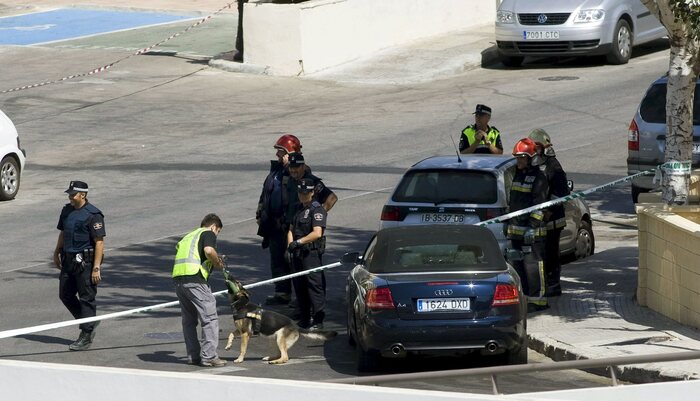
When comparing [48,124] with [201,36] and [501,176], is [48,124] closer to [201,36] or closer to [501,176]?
[201,36]

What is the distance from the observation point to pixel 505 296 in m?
12.3

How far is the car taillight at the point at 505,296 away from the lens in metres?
12.3

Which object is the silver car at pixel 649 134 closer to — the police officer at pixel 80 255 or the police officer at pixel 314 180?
the police officer at pixel 314 180

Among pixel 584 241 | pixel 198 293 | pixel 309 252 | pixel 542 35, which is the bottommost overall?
pixel 584 241

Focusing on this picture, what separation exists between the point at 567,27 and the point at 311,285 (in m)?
15.0

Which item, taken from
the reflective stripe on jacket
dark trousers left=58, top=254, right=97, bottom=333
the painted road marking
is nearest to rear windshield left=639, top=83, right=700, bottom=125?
the reflective stripe on jacket

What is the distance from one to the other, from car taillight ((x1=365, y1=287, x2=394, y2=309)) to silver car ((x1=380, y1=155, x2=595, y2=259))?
288 cm

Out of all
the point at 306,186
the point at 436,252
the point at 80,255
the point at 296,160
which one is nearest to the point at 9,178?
the point at 80,255

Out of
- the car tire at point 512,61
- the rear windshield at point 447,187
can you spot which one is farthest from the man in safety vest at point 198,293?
the car tire at point 512,61

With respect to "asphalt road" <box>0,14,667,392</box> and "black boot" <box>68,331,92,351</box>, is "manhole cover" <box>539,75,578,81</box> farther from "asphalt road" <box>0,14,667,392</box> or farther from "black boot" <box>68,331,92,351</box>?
"black boot" <box>68,331,92,351</box>

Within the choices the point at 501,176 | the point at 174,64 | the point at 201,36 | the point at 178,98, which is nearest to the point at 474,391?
the point at 501,176

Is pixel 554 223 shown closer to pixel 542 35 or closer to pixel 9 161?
pixel 9 161

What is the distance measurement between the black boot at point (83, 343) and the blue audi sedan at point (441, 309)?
2840mm

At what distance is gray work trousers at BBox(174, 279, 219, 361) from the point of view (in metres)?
13.2
